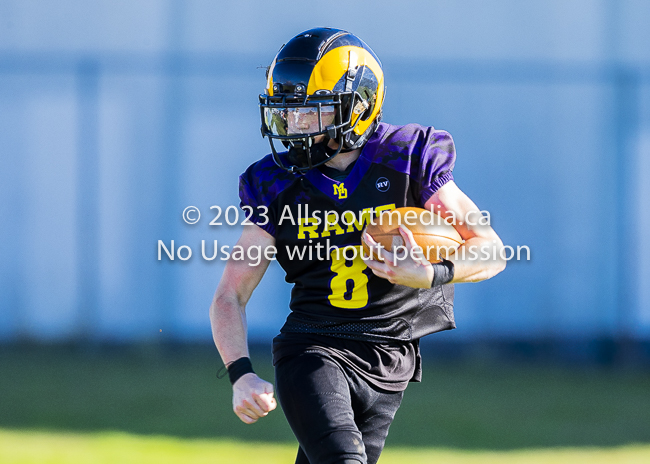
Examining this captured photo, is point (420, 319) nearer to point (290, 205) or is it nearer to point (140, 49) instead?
point (290, 205)

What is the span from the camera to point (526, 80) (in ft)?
24.2

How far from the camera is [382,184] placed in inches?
99.0

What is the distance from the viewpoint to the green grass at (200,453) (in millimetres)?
4168

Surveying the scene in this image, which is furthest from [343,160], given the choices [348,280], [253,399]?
[253,399]

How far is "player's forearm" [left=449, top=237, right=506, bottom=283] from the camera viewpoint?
2.28 meters

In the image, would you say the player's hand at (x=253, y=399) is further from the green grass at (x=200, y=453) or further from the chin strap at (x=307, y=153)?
the green grass at (x=200, y=453)

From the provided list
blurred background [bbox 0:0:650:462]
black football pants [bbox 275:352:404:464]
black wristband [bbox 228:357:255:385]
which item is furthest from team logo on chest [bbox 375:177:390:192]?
blurred background [bbox 0:0:650:462]

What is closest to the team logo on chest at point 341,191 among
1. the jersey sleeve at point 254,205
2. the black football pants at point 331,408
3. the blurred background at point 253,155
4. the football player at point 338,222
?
the football player at point 338,222

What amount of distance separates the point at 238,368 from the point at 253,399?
19 cm

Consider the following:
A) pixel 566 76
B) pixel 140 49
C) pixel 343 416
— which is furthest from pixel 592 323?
pixel 343 416

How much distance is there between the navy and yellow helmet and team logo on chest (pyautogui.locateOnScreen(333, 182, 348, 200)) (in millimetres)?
96

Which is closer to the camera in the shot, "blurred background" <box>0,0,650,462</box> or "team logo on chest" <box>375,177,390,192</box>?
"team logo on chest" <box>375,177,390,192</box>

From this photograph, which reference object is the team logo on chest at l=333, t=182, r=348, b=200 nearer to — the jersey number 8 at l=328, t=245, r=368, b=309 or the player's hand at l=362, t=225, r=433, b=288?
the jersey number 8 at l=328, t=245, r=368, b=309

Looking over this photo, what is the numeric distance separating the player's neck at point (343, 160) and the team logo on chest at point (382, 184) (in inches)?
6.3
